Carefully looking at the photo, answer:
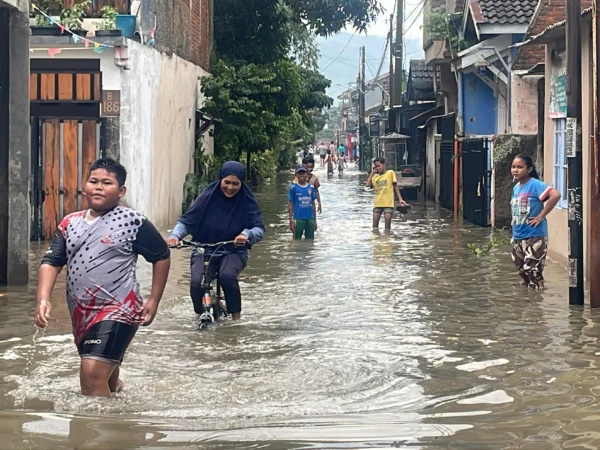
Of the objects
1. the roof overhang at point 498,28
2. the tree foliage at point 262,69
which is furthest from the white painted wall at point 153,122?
the roof overhang at point 498,28

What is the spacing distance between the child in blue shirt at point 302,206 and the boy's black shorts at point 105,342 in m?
11.1

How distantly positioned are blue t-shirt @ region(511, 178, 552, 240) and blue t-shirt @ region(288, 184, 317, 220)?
5.94m

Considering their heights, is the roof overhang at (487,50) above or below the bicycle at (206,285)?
above

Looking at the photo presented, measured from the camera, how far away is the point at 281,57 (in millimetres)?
32594

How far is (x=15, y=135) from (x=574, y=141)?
6405 millimetres

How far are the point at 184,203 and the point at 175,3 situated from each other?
4438 millimetres

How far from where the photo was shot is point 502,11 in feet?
78.3

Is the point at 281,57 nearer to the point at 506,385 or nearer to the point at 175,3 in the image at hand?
the point at 175,3

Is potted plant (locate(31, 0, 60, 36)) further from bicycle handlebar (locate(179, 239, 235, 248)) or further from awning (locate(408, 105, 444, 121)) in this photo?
awning (locate(408, 105, 444, 121))

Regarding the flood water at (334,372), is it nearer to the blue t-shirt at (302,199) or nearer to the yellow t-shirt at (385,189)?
the blue t-shirt at (302,199)

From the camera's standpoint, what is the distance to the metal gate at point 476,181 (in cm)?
2166

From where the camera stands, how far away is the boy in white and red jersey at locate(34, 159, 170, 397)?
6.24 m

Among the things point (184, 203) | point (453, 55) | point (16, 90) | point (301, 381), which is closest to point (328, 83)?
point (453, 55)

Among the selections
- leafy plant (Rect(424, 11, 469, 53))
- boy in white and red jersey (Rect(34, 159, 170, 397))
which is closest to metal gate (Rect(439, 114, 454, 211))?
leafy plant (Rect(424, 11, 469, 53))
